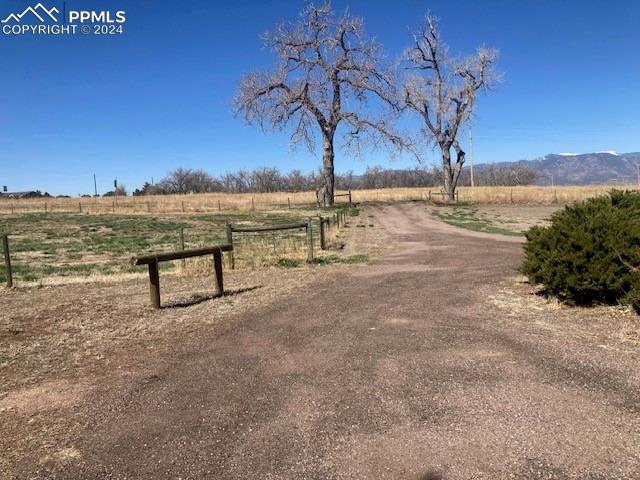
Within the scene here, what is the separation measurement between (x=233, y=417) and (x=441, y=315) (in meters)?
3.89

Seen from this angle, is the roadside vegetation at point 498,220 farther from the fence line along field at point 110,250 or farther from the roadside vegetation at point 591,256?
the roadside vegetation at point 591,256

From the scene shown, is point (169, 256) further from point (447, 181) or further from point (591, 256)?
point (447, 181)

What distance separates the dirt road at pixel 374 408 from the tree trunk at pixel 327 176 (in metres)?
35.1

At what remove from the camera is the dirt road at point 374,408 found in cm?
352

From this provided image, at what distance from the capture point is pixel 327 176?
142ft

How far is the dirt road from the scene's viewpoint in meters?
3.52

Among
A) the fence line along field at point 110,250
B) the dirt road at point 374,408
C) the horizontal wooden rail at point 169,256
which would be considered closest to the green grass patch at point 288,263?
the fence line along field at point 110,250

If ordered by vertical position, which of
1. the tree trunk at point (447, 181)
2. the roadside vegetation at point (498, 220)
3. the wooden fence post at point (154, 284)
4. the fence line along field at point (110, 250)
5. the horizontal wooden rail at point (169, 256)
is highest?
the tree trunk at point (447, 181)

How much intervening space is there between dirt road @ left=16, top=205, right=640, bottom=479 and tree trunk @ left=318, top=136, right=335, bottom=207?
35.1 m

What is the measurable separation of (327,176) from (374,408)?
39391 mm

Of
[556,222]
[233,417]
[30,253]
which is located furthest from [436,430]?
[30,253]

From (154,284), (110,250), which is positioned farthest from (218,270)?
(110,250)

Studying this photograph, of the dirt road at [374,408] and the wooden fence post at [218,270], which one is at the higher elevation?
the wooden fence post at [218,270]

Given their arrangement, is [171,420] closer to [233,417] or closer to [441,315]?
[233,417]
